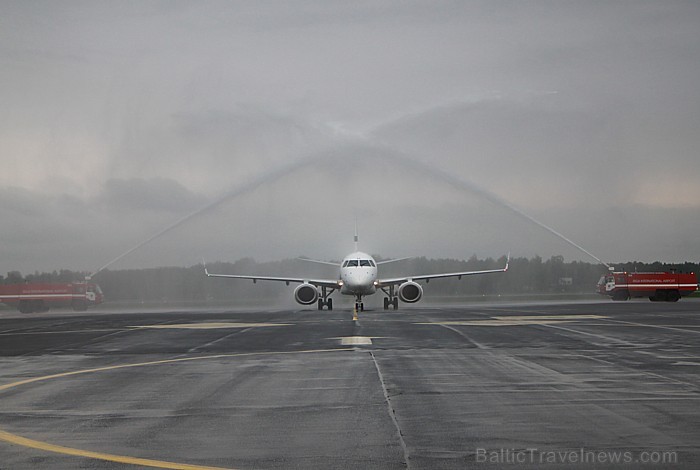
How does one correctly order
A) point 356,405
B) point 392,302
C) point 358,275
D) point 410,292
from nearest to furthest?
point 356,405
point 358,275
point 410,292
point 392,302

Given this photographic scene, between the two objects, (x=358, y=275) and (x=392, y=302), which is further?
(x=392, y=302)

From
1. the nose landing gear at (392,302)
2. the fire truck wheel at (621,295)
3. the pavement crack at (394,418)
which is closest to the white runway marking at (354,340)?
the pavement crack at (394,418)

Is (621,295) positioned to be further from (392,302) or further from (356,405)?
(356,405)

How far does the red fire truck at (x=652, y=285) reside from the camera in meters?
69.1

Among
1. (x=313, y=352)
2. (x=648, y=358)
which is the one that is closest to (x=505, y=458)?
(x=648, y=358)

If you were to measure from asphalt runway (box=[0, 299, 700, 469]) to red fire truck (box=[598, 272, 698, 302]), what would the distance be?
4823cm

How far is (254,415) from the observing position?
1151cm

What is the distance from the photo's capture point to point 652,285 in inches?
2758

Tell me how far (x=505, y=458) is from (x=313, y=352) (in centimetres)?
1400

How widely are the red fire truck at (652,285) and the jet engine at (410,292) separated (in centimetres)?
2199

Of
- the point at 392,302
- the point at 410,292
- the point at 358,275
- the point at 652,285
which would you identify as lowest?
the point at 392,302

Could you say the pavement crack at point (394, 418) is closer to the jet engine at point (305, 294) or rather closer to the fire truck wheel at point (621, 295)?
the jet engine at point (305, 294)

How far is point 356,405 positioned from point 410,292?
47.9m

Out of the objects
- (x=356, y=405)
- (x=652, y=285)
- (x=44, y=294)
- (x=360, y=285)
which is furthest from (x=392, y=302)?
(x=356, y=405)
